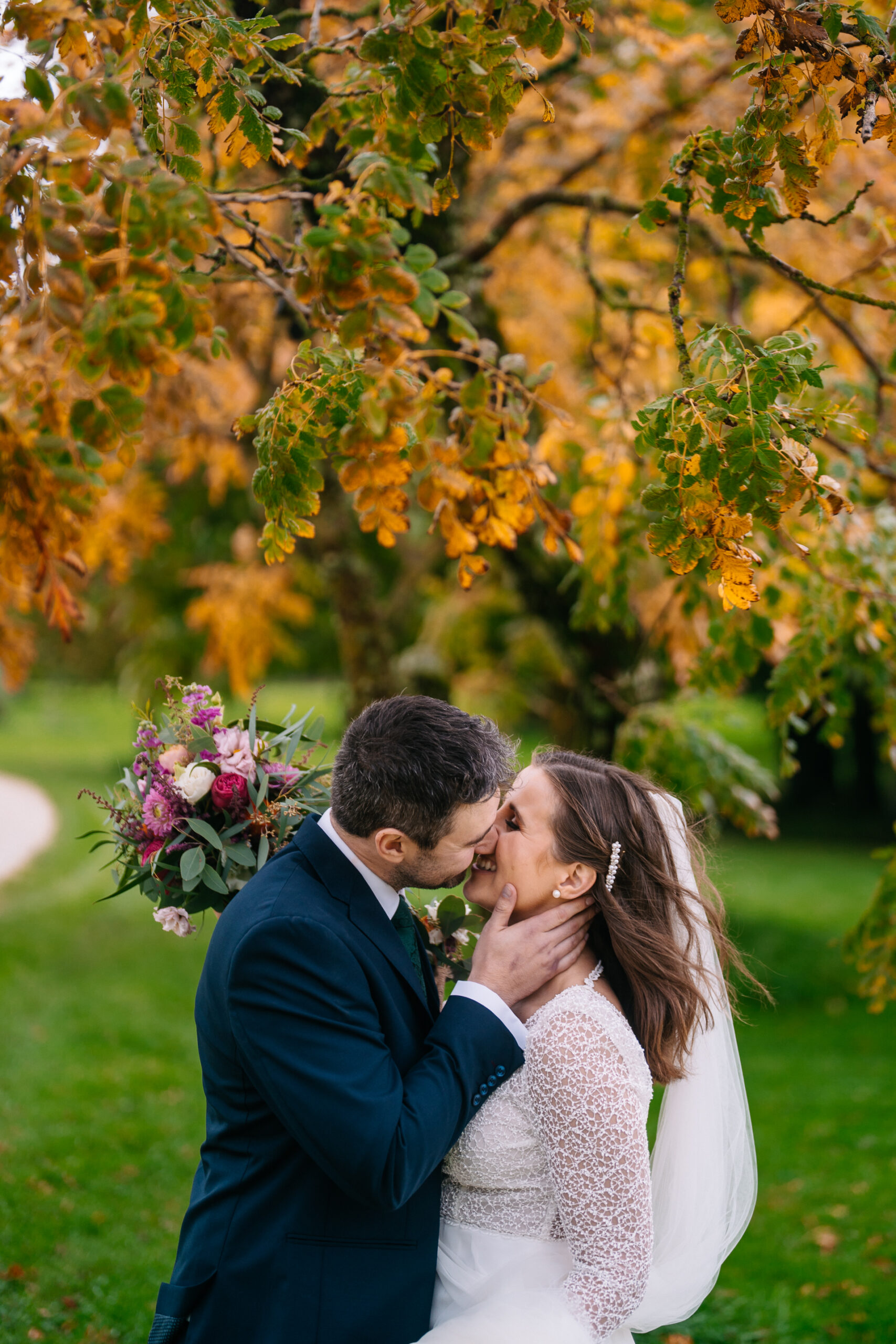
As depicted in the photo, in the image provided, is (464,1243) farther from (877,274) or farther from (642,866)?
(877,274)

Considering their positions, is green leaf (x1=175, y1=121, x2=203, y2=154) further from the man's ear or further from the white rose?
the man's ear

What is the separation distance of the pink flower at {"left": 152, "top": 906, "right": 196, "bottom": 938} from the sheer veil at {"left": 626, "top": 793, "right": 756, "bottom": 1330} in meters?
1.22

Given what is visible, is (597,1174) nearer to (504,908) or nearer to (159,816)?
(504,908)

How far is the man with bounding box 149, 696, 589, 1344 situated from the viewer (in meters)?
1.98

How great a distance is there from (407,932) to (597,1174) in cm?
66

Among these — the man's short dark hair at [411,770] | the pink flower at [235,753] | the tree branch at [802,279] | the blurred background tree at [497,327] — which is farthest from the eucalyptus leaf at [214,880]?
the tree branch at [802,279]

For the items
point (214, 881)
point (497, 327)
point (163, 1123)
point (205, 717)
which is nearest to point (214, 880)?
point (214, 881)

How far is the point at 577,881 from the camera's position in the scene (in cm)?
258

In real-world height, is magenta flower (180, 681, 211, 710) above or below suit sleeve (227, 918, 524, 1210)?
above

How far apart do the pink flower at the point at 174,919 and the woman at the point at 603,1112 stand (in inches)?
27.6

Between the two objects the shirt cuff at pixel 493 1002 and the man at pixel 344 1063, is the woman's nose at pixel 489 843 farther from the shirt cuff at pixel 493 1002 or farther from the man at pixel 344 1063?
the shirt cuff at pixel 493 1002

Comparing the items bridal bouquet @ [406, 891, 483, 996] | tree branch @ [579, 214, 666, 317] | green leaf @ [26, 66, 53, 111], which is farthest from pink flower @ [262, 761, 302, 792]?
tree branch @ [579, 214, 666, 317]

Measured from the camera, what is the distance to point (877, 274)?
3916 mm

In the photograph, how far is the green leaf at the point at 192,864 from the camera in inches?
96.3
